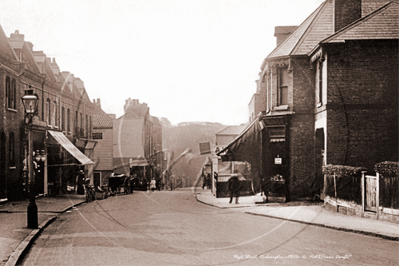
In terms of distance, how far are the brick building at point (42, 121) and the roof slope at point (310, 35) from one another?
13650 millimetres

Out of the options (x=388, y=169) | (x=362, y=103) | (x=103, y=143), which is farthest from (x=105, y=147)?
(x=388, y=169)

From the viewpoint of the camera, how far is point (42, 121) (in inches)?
1002

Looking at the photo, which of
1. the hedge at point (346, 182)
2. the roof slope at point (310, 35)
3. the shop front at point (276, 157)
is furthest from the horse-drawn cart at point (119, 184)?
the hedge at point (346, 182)

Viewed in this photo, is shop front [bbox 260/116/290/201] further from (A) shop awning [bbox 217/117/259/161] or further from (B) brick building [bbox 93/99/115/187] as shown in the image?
(B) brick building [bbox 93/99/115/187]

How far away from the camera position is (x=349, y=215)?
14.3 meters

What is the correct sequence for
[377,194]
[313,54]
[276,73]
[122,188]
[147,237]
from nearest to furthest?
[147,237]
[377,194]
[313,54]
[276,73]
[122,188]

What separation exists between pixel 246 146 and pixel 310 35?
6.72m

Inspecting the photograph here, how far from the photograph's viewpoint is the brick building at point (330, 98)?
679 inches

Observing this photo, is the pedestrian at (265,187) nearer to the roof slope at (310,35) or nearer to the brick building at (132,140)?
the roof slope at (310,35)

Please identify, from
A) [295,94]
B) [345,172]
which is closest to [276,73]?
[295,94]

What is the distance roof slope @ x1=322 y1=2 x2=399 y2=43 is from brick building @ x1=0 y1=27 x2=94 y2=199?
1569 centimetres

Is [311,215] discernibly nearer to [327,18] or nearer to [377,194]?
→ [377,194]

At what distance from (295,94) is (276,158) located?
11.0 ft

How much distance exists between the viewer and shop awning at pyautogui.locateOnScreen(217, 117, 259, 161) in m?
21.5
